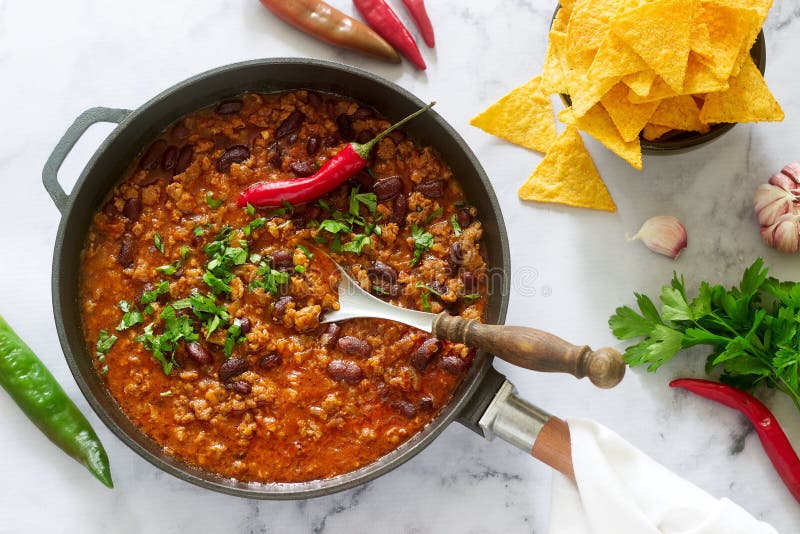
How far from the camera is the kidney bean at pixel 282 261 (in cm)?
380

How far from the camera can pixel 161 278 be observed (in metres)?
3.84

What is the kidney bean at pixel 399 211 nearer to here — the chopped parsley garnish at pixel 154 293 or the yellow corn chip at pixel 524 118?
the yellow corn chip at pixel 524 118

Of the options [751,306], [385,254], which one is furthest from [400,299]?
[751,306]

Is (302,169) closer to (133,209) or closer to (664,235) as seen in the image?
(133,209)

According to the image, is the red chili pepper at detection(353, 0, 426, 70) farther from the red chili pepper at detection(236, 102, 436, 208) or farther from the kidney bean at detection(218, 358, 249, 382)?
the kidney bean at detection(218, 358, 249, 382)

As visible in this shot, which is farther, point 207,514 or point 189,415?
point 207,514

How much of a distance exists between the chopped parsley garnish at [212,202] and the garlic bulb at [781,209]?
270cm

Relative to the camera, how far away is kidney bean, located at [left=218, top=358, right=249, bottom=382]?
3723 millimetres

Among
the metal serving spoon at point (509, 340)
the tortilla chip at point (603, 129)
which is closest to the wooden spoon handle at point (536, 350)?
the metal serving spoon at point (509, 340)

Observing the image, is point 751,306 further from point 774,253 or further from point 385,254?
point 385,254

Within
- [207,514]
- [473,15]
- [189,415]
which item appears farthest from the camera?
[473,15]

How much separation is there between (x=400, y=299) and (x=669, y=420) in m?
1.53

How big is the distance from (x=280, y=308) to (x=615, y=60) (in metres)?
1.91

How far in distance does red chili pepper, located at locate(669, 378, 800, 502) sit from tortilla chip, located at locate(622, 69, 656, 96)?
1.47 meters
